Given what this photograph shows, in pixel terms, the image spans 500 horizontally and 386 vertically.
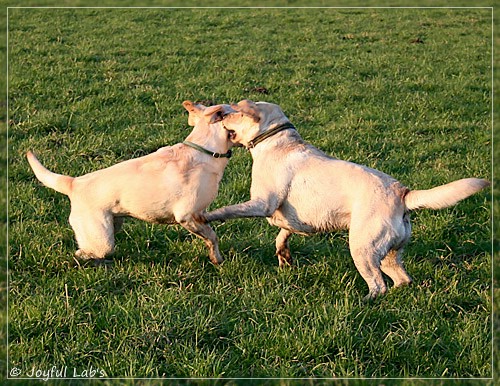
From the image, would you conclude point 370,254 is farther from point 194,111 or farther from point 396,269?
point 194,111

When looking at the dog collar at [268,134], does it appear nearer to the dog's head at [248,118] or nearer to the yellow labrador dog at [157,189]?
the dog's head at [248,118]

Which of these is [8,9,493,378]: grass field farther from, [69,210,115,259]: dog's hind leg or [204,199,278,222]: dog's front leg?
[204,199,278,222]: dog's front leg

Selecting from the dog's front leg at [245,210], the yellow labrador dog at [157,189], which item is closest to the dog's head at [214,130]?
the yellow labrador dog at [157,189]

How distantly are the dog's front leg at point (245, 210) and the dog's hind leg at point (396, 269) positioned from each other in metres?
0.88

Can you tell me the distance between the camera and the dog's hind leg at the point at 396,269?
454cm

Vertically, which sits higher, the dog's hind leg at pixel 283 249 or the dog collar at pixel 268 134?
the dog collar at pixel 268 134

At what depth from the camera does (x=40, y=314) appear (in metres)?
4.10

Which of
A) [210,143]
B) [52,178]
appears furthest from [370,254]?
[52,178]

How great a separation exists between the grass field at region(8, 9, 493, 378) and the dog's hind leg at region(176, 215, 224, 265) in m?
0.10

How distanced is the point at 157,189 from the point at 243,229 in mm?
1175

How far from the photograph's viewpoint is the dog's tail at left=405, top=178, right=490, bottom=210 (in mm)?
3965

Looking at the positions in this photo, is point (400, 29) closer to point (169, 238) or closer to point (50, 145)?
point (50, 145)

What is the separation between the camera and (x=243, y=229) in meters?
5.59

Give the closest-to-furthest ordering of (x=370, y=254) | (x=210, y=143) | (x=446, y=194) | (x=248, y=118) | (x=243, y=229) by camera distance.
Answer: (x=446, y=194) < (x=370, y=254) < (x=248, y=118) < (x=210, y=143) < (x=243, y=229)
